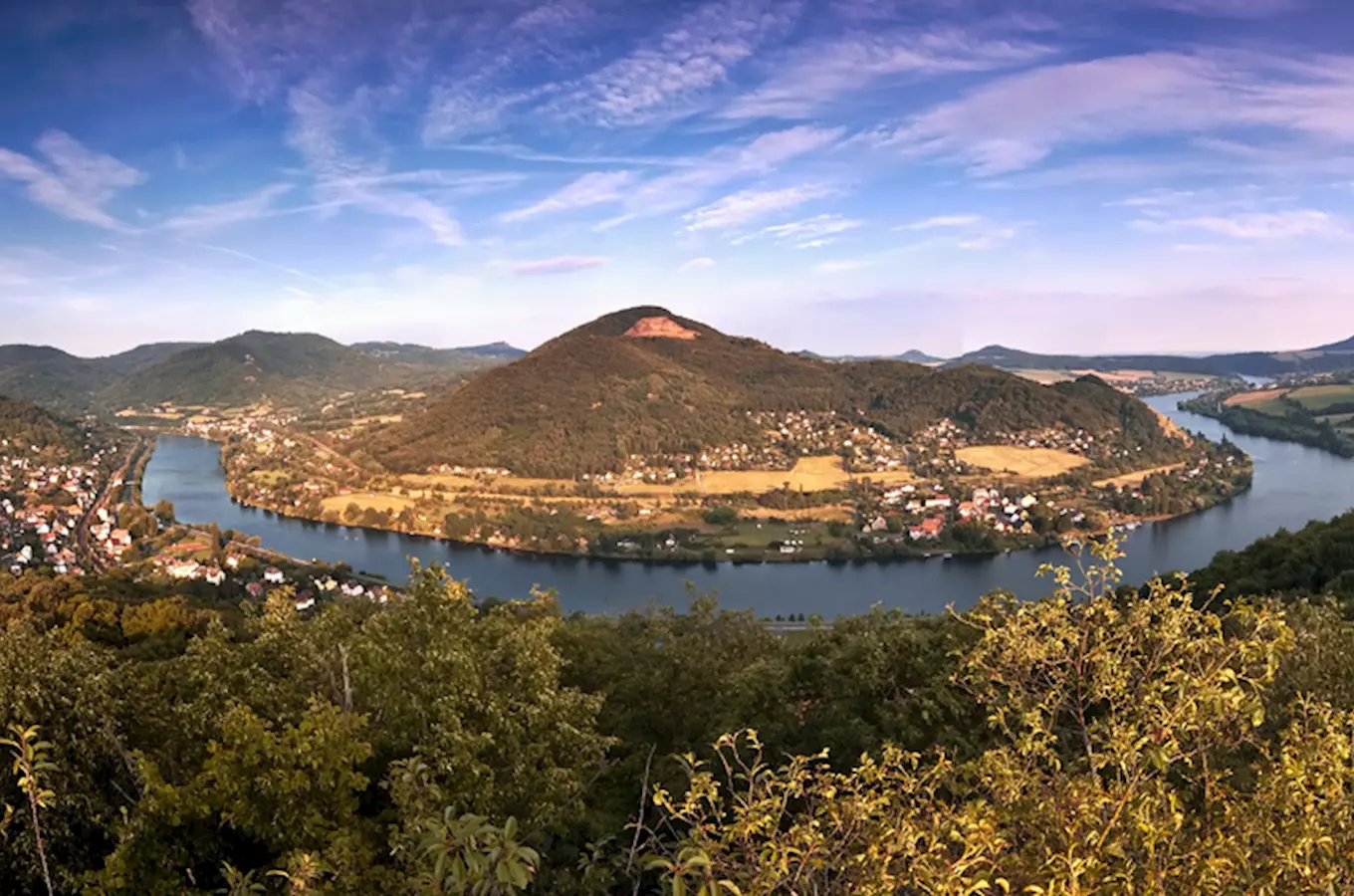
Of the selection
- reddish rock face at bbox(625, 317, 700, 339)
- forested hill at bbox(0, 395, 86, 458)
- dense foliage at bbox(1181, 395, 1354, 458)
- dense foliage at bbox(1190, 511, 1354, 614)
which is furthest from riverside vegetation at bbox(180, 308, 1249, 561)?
dense foliage at bbox(1190, 511, 1354, 614)

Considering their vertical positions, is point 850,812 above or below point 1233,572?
above

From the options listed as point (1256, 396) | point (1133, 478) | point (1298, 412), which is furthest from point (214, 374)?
point (1256, 396)

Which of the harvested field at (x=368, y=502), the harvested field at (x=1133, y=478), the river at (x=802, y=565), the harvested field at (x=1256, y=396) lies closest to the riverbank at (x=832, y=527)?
the harvested field at (x=1133, y=478)

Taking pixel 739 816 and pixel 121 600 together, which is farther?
pixel 121 600

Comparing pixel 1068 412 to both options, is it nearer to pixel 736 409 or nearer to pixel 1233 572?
pixel 736 409

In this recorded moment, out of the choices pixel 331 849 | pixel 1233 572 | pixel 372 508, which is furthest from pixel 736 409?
pixel 331 849

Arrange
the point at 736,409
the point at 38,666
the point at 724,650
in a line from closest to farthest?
the point at 38,666 < the point at 724,650 < the point at 736,409
